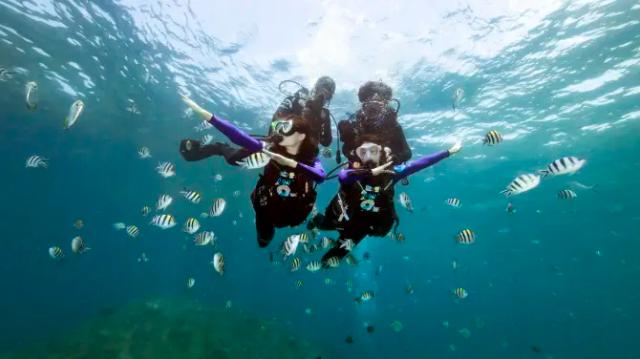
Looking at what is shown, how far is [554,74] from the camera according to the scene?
17.5 m

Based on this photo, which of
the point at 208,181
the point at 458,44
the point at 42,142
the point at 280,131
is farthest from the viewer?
the point at 208,181

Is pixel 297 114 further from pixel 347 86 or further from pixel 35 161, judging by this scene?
pixel 347 86

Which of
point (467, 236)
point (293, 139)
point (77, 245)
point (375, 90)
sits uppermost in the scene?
point (375, 90)

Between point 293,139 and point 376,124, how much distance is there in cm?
147

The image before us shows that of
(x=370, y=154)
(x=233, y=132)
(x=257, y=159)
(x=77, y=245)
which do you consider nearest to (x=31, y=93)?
(x=233, y=132)

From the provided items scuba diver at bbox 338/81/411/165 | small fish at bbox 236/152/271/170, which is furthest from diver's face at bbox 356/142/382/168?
small fish at bbox 236/152/271/170

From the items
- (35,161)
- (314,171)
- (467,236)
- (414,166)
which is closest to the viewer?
(314,171)

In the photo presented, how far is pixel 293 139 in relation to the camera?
486 centimetres

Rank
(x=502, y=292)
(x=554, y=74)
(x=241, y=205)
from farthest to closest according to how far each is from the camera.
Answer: (x=502, y=292) < (x=241, y=205) < (x=554, y=74)

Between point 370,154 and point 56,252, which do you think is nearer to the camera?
point 370,154

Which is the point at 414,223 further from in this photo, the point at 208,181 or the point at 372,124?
the point at 372,124

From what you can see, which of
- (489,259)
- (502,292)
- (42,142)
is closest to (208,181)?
(42,142)

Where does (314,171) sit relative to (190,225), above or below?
above

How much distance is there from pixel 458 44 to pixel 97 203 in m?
69.1
